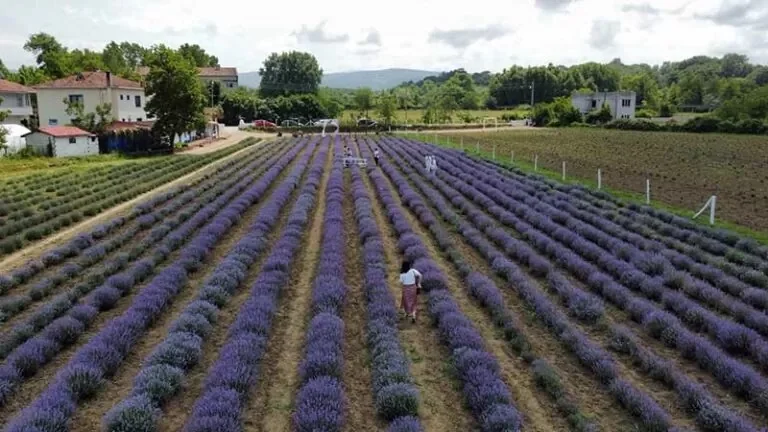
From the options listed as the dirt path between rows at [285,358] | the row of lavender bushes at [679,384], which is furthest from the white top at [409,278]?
the row of lavender bushes at [679,384]

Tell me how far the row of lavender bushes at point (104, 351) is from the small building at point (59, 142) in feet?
109

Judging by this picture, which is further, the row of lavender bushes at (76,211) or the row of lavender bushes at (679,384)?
the row of lavender bushes at (76,211)

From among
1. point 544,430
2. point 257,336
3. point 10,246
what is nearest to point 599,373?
point 544,430

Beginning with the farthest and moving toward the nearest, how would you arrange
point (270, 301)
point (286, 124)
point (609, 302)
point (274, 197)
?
1. point (286, 124)
2. point (274, 197)
3. point (609, 302)
4. point (270, 301)

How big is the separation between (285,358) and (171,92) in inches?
1634

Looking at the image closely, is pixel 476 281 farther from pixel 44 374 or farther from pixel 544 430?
pixel 44 374

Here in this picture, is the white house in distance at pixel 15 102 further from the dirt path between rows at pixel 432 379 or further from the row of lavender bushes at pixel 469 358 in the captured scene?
the dirt path between rows at pixel 432 379

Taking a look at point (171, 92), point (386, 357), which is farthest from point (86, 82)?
point (386, 357)

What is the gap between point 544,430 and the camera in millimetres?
7465

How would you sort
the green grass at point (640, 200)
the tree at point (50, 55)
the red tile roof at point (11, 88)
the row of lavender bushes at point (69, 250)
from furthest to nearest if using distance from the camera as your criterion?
1. the tree at point (50, 55)
2. the red tile roof at point (11, 88)
3. the green grass at point (640, 200)
4. the row of lavender bushes at point (69, 250)

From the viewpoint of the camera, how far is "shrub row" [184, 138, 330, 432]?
23.9 feet

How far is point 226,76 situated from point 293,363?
128361 millimetres

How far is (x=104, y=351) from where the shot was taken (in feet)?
30.1

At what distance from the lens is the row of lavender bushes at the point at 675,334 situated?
827 cm
